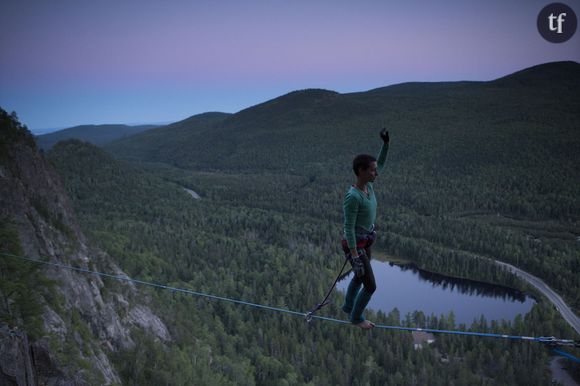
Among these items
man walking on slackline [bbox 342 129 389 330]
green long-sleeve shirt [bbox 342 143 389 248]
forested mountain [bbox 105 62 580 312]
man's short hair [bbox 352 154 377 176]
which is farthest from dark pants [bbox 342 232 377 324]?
forested mountain [bbox 105 62 580 312]

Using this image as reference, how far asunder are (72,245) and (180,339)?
13425 millimetres

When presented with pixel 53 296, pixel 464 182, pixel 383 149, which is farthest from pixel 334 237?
pixel 383 149

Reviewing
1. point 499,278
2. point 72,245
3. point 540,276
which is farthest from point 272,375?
point 540,276

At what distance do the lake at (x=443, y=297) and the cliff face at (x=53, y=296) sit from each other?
4063cm

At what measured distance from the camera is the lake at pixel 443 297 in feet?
208

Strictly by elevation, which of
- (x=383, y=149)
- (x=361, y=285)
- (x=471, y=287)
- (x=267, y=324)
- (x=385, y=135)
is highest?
(x=385, y=135)

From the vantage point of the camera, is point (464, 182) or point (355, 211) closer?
point (355, 211)

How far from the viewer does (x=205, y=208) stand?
113 meters

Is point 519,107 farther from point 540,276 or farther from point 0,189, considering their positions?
point 0,189

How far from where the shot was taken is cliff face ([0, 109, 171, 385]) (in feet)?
52.7

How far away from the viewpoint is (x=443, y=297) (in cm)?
6962

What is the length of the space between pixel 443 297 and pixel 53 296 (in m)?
61.5

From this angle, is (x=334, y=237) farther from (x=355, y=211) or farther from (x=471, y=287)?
(x=355, y=211)

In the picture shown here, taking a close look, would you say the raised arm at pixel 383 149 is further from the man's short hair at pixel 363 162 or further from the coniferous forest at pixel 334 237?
the coniferous forest at pixel 334 237
